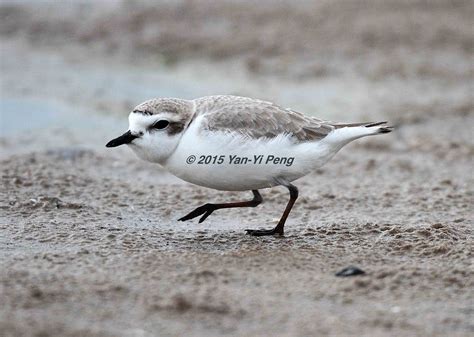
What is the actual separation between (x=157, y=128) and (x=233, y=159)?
22.6 inches

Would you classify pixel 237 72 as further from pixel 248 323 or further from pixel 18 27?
pixel 248 323

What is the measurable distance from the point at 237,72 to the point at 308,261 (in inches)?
263

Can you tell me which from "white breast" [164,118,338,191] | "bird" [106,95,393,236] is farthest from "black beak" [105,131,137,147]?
"white breast" [164,118,338,191]

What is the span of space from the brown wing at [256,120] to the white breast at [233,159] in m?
0.06

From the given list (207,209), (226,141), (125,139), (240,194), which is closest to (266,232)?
(207,209)

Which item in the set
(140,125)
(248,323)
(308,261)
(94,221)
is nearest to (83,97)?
(94,221)

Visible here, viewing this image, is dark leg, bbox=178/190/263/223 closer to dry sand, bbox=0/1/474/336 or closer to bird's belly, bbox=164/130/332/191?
dry sand, bbox=0/1/474/336

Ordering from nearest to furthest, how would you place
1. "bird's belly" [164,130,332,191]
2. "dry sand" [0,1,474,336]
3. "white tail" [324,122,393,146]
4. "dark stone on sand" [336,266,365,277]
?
"dry sand" [0,1,474,336] < "dark stone on sand" [336,266,365,277] < "bird's belly" [164,130,332,191] < "white tail" [324,122,393,146]

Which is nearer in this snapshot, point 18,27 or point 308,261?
point 308,261

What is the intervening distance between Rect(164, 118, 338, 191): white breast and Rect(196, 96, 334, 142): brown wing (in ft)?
0.19

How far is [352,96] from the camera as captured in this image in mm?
11352

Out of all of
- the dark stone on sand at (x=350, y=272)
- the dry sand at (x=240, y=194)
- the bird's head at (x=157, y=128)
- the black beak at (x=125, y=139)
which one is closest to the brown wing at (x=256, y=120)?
the bird's head at (x=157, y=128)

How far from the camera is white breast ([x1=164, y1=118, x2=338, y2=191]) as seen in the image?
6.16 m

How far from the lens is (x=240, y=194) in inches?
320
